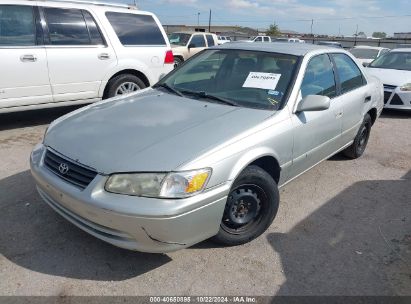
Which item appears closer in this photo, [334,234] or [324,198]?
[334,234]

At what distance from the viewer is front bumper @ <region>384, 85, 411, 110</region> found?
7975mm

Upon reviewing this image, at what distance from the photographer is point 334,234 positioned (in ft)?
11.1

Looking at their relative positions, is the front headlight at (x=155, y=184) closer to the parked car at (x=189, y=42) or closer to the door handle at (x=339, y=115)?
the door handle at (x=339, y=115)

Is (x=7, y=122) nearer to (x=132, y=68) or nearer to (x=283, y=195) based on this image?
(x=132, y=68)

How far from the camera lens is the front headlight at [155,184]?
245cm

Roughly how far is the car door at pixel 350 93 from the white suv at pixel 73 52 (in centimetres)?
258

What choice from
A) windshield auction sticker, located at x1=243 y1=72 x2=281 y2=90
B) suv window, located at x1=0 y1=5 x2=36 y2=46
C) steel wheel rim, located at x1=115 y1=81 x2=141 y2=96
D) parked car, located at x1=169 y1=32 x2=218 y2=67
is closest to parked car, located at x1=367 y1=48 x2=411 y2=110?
steel wheel rim, located at x1=115 y1=81 x2=141 y2=96

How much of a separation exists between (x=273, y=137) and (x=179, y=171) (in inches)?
40.1

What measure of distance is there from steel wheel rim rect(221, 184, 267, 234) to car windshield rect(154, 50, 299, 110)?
78 cm

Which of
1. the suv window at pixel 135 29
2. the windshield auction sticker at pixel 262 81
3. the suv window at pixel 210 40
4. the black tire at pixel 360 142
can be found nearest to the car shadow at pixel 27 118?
the suv window at pixel 135 29

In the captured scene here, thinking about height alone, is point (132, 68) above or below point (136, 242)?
above

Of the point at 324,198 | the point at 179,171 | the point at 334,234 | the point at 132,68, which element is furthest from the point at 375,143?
the point at 179,171

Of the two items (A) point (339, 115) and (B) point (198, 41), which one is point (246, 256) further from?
(B) point (198, 41)

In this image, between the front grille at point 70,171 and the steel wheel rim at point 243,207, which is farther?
the steel wheel rim at point 243,207
